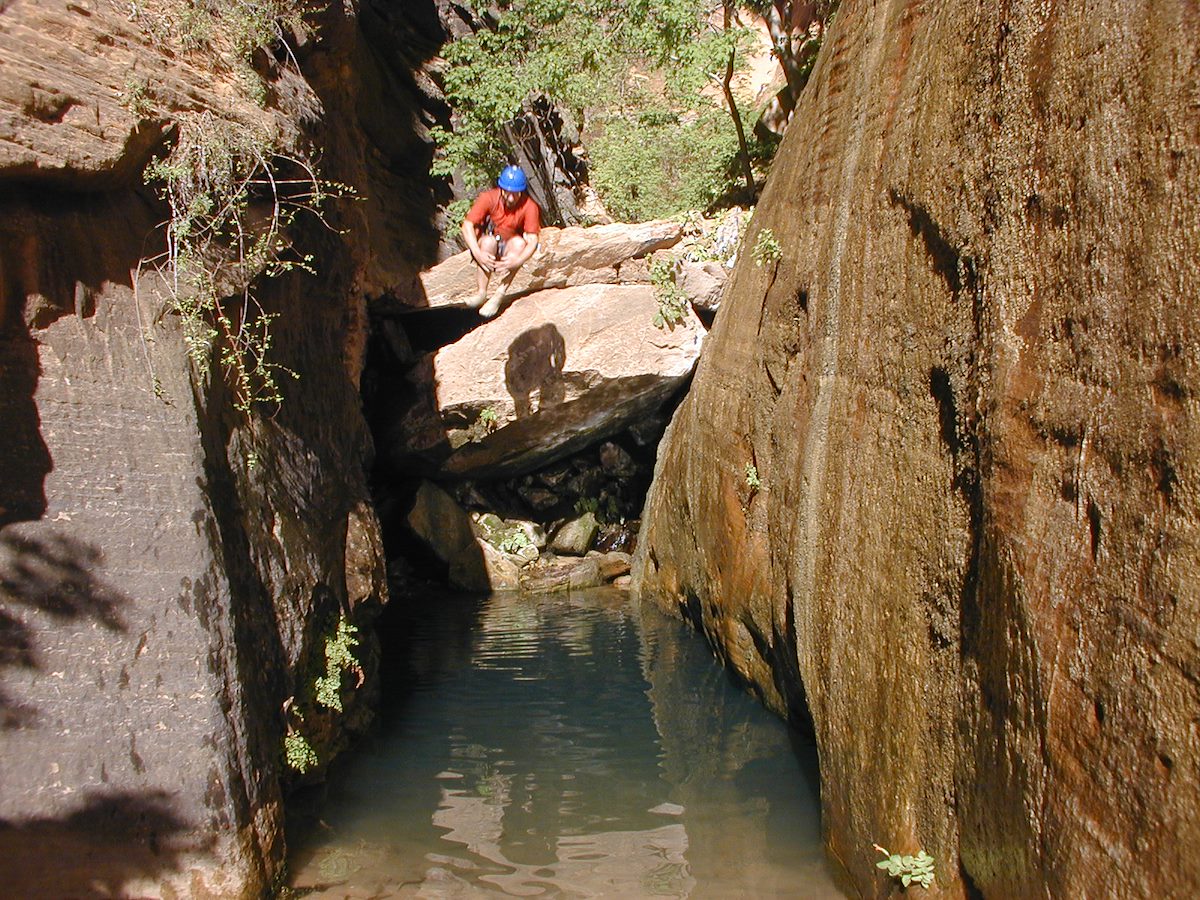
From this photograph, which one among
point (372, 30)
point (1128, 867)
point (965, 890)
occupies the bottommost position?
point (965, 890)

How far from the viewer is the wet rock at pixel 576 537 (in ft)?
46.2

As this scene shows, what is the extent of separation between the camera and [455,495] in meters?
14.2

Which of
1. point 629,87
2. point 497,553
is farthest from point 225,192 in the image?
point 629,87

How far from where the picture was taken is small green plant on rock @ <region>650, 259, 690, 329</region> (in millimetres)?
12367

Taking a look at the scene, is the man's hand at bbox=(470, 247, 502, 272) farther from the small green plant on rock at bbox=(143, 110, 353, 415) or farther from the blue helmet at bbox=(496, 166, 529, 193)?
the small green plant on rock at bbox=(143, 110, 353, 415)

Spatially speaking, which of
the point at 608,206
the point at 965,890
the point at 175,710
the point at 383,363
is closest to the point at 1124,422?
the point at 965,890

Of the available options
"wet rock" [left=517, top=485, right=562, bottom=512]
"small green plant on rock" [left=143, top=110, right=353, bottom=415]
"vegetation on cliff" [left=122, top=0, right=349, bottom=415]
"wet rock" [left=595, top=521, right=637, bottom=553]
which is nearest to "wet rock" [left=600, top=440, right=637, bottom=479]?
"wet rock" [left=595, top=521, right=637, bottom=553]

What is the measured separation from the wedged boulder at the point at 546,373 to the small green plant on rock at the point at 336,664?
6573 mm

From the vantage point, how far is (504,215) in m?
8.65

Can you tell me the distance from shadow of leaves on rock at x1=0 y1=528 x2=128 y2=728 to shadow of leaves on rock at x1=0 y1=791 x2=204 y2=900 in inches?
19.2

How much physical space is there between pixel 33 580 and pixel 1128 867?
433cm

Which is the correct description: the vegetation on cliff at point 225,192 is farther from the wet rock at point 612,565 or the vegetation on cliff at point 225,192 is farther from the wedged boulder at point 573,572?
the wet rock at point 612,565

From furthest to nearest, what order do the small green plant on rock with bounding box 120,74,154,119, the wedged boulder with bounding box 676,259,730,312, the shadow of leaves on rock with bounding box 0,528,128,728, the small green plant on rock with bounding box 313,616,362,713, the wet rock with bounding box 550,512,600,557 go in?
the wet rock with bounding box 550,512,600,557 → the wedged boulder with bounding box 676,259,730,312 → the small green plant on rock with bounding box 313,616,362,713 → the small green plant on rock with bounding box 120,74,154,119 → the shadow of leaves on rock with bounding box 0,528,128,728

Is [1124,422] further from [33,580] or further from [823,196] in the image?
[33,580]
